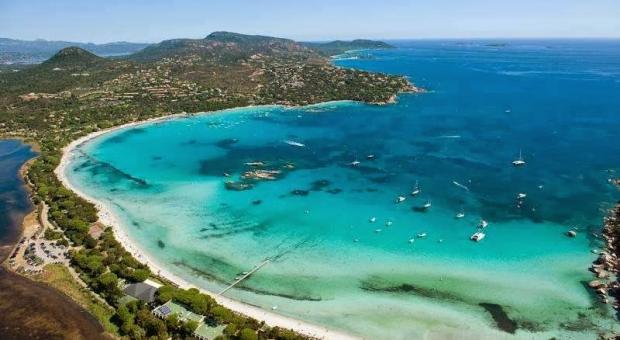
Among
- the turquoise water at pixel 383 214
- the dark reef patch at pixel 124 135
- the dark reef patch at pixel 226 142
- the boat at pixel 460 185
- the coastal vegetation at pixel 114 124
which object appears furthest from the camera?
the dark reef patch at pixel 124 135

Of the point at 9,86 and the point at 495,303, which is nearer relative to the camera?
the point at 495,303

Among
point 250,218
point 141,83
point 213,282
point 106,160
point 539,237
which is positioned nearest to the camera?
point 213,282

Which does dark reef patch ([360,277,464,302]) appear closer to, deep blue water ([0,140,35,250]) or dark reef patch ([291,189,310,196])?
dark reef patch ([291,189,310,196])

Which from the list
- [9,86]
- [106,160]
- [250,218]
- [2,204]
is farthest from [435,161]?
[9,86]

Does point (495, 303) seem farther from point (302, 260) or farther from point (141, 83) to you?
point (141, 83)

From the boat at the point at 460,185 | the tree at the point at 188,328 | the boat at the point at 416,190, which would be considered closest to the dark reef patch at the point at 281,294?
the tree at the point at 188,328

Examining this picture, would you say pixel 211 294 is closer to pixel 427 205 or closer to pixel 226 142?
pixel 427 205

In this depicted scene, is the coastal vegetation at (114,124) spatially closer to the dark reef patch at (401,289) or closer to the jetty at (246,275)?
the jetty at (246,275)
